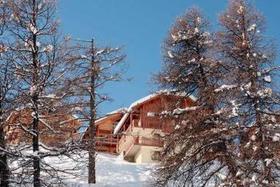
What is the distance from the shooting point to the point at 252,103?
67.7ft

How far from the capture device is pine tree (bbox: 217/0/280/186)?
19.3m

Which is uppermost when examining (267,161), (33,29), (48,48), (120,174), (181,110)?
(33,29)

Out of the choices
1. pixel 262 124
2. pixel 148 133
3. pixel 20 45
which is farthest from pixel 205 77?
pixel 148 133

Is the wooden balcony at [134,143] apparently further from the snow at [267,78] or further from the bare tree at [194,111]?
the snow at [267,78]

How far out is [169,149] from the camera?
2380 cm

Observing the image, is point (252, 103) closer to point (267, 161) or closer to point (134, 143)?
point (267, 161)

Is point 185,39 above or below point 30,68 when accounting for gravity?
above

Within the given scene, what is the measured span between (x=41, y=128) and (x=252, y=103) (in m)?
7.62

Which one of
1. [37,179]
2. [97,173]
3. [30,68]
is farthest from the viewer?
[97,173]

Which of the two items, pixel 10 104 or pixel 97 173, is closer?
pixel 10 104

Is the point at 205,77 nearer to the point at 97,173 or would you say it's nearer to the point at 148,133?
the point at 97,173

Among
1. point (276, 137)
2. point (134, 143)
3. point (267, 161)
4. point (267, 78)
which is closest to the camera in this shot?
point (267, 161)

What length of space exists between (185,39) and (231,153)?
6.66m

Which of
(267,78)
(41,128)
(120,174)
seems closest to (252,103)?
(267,78)
